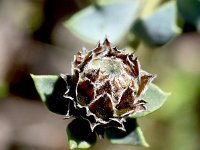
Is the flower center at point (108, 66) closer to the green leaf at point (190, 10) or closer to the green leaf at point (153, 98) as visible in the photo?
the green leaf at point (153, 98)

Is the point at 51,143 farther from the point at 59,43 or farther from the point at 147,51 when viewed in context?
the point at 147,51

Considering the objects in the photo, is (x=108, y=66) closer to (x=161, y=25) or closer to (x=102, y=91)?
(x=102, y=91)

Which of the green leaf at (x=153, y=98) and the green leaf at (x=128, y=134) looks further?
the green leaf at (x=128, y=134)

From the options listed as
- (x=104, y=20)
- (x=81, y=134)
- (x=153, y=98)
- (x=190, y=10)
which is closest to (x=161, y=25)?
(x=190, y=10)

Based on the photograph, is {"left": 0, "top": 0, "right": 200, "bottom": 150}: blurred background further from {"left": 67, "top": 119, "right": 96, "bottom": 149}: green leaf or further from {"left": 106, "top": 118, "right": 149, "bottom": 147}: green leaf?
{"left": 67, "top": 119, "right": 96, "bottom": 149}: green leaf

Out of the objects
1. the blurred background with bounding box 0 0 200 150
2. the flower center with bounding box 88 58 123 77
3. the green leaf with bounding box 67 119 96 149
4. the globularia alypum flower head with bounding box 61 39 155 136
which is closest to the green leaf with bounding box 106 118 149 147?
the green leaf with bounding box 67 119 96 149

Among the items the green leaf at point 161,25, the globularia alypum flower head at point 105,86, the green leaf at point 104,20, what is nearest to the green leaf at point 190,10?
the green leaf at point 161,25
